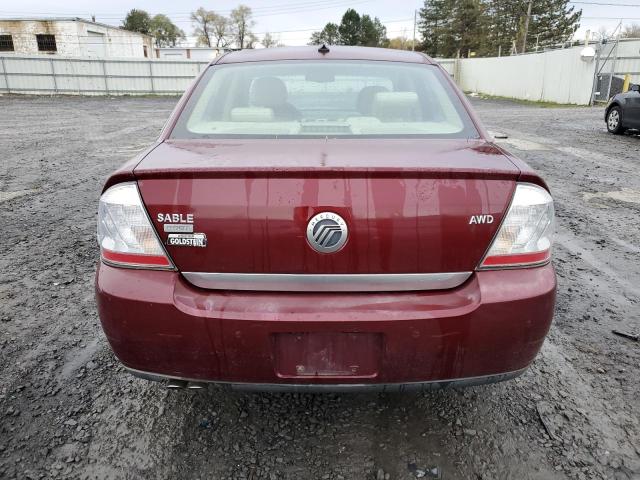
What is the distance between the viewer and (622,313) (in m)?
3.14

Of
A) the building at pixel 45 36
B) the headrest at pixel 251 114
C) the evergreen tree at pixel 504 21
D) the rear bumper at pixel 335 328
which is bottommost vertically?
the rear bumper at pixel 335 328

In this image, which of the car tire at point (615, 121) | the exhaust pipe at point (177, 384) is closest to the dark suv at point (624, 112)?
the car tire at point (615, 121)

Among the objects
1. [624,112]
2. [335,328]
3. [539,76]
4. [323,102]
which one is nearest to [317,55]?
[323,102]

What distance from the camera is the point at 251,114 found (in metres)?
2.40

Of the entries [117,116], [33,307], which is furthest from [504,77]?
[33,307]

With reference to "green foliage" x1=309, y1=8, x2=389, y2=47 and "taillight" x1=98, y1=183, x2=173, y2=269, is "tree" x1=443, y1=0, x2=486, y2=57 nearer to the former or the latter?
"green foliage" x1=309, y1=8, x2=389, y2=47

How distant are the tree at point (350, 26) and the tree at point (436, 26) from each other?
10992mm

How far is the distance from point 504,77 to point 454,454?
101 feet

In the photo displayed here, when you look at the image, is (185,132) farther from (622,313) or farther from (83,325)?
(622,313)

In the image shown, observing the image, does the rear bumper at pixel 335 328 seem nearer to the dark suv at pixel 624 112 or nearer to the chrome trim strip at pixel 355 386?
the chrome trim strip at pixel 355 386

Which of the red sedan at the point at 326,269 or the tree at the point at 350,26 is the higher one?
the tree at the point at 350,26

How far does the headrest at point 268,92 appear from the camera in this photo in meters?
2.56

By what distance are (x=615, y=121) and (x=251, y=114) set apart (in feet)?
39.0

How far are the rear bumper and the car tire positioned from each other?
460 inches
